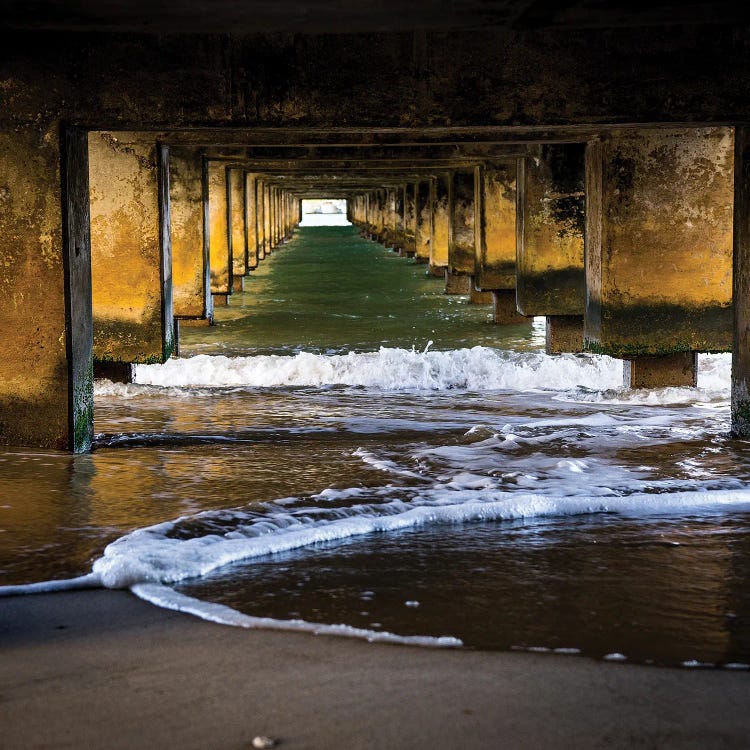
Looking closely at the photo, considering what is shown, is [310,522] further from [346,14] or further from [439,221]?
[439,221]

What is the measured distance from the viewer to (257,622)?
397 cm

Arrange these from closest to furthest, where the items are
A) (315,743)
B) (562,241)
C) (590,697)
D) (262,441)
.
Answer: (315,743), (590,697), (262,441), (562,241)

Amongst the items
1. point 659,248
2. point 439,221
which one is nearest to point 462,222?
point 439,221

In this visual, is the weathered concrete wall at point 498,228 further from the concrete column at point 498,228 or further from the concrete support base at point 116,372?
the concrete support base at point 116,372

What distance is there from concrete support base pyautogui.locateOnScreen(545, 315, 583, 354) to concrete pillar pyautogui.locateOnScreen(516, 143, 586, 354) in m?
0.63

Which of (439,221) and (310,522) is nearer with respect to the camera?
(310,522)

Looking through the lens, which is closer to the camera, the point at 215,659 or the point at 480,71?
the point at 215,659

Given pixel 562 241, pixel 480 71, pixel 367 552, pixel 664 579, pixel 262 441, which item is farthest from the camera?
pixel 562 241

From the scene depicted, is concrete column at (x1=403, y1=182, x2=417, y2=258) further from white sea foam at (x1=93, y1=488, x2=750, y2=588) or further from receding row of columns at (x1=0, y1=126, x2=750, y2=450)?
white sea foam at (x1=93, y1=488, x2=750, y2=588)

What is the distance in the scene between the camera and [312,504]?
5742 millimetres

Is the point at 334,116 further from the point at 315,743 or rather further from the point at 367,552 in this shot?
the point at 315,743

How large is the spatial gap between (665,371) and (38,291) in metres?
5.86

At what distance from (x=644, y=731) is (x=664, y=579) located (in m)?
1.55

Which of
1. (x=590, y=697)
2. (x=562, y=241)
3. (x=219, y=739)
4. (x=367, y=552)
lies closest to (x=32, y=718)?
(x=219, y=739)
